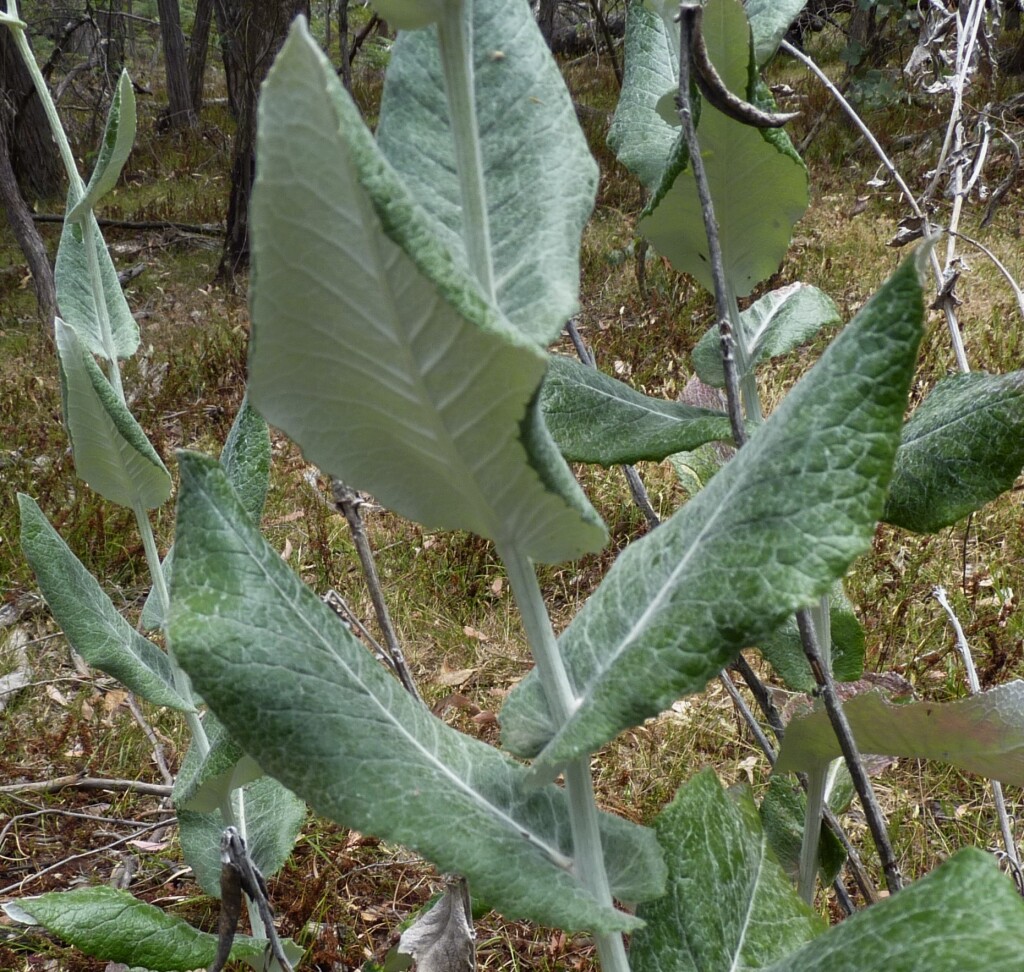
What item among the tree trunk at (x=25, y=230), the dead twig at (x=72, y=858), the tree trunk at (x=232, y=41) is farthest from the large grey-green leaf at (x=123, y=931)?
the tree trunk at (x=232, y=41)

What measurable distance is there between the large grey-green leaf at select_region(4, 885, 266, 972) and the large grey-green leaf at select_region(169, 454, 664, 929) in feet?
2.32

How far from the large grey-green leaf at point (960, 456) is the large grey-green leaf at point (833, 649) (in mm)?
180

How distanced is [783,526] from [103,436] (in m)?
0.91

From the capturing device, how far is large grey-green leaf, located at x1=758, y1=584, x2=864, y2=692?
111 cm

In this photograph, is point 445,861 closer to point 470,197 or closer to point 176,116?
point 470,197

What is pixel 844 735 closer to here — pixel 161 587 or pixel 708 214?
pixel 708 214

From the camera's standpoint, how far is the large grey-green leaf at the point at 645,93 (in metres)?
1.06

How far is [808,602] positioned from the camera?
514 millimetres

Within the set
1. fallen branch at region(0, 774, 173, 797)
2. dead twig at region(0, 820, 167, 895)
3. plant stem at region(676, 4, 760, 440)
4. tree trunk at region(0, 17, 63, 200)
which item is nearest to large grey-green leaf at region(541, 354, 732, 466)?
plant stem at region(676, 4, 760, 440)

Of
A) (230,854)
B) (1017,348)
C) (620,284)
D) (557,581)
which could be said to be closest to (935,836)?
(557,581)

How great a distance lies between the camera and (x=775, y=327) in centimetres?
116

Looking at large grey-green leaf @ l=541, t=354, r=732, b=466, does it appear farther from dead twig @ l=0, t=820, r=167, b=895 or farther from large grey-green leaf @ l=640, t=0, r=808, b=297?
dead twig @ l=0, t=820, r=167, b=895

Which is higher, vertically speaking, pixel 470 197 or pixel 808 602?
pixel 470 197

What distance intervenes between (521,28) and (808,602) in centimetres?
46
